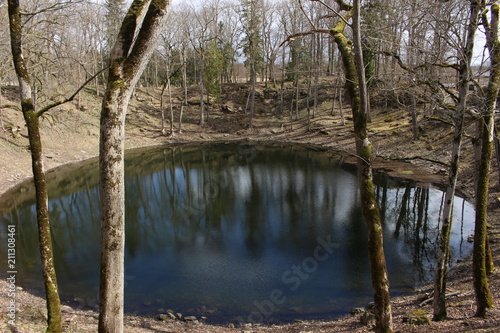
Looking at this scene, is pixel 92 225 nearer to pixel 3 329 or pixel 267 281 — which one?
pixel 267 281

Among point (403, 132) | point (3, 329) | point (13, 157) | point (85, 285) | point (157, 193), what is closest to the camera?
point (3, 329)

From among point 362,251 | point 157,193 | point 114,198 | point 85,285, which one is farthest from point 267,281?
A: point 157,193

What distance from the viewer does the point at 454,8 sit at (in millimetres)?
6680

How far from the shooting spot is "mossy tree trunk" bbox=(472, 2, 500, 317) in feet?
21.8

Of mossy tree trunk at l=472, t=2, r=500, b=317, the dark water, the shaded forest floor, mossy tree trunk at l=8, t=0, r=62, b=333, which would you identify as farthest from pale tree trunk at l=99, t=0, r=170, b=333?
the dark water

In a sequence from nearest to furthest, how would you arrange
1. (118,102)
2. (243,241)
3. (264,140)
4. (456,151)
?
(118,102), (456,151), (243,241), (264,140)

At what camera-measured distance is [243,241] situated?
540 inches

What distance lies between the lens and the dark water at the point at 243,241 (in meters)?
10.2

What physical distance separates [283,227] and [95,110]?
2858cm

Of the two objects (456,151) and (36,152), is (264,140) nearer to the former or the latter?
(456,151)

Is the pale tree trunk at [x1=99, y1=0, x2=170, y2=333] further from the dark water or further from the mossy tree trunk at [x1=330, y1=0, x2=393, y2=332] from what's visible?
the dark water

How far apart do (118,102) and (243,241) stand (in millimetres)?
10172

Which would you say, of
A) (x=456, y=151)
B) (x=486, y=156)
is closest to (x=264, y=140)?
(x=486, y=156)

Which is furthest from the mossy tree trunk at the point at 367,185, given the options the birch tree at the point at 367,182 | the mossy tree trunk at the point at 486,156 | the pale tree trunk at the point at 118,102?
the pale tree trunk at the point at 118,102
